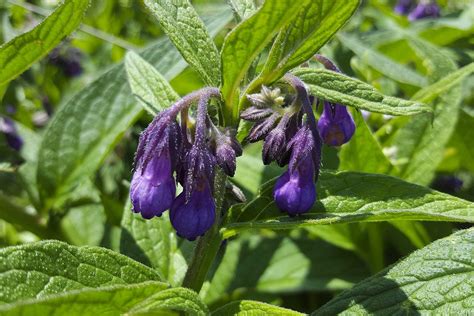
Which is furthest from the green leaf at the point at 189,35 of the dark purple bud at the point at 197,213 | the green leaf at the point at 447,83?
the green leaf at the point at 447,83

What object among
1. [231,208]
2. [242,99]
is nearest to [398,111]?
[242,99]

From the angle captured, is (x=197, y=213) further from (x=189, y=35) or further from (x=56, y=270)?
(x=189, y=35)

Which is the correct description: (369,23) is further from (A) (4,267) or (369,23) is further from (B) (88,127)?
(A) (4,267)

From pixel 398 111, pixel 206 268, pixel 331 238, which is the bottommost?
pixel 331 238

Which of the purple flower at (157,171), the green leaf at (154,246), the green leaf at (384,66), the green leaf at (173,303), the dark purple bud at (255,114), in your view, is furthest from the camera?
the green leaf at (384,66)

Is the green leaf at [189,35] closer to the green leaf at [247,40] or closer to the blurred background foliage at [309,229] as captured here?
the green leaf at [247,40]

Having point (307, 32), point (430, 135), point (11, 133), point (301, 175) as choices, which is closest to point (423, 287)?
point (301, 175)
